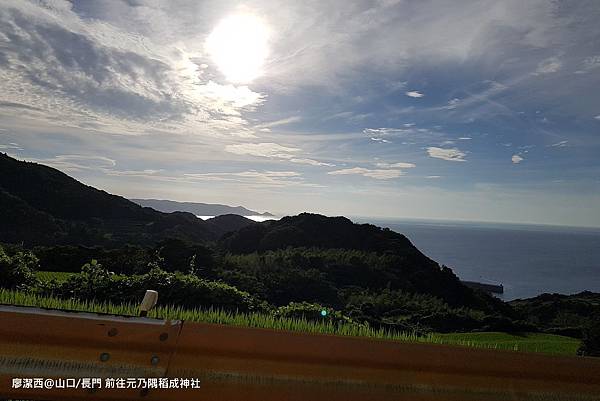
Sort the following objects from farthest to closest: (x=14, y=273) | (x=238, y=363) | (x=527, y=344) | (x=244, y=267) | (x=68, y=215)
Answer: (x=68, y=215) < (x=244, y=267) < (x=527, y=344) < (x=14, y=273) < (x=238, y=363)

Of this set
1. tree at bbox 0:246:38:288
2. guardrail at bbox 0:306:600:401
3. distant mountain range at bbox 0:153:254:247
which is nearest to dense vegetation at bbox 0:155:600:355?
tree at bbox 0:246:38:288

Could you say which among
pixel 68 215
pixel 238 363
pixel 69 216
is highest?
pixel 68 215

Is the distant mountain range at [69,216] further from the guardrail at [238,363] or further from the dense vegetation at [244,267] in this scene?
the guardrail at [238,363]

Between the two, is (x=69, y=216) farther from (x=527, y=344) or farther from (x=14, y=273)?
(x=527, y=344)

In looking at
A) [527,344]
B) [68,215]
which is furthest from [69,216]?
[527,344]

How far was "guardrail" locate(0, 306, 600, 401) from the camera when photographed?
174cm

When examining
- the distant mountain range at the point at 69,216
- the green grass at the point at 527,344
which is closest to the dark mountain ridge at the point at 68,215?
the distant mountain range at the point at 69,216

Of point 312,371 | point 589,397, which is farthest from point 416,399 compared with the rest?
point 589,397

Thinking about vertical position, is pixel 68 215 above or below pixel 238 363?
above

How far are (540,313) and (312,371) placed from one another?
1833 inches

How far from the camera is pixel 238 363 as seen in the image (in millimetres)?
1801

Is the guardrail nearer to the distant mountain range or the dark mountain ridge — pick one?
the distant mountain range

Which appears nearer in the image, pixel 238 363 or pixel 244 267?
pixel 238 363

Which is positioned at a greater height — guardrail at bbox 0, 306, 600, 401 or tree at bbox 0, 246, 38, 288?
guardrail at bbox 0, 306, 600, 401
